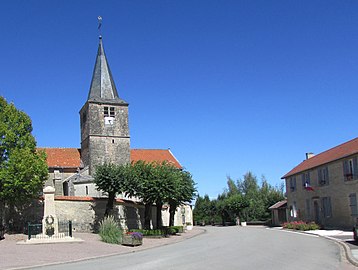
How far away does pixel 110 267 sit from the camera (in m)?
14.1

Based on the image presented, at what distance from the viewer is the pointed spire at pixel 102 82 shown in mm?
48656

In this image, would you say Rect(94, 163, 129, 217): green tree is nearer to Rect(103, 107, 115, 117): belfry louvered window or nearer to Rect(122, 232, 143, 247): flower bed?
Rect(122, 232, 143, 247): flower bed

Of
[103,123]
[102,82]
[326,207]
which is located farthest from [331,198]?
[102,82]

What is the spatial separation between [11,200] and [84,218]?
6.25 m

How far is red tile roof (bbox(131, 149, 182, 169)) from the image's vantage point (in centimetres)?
5450

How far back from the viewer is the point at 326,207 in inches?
1410

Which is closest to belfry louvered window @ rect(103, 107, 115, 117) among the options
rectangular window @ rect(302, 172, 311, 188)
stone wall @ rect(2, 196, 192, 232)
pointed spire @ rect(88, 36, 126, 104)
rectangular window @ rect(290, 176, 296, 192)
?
pointed spire @ rect(88, 36, 126, 104)

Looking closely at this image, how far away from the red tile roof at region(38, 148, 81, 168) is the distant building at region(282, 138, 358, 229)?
24371mm

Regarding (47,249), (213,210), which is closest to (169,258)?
(47,249)

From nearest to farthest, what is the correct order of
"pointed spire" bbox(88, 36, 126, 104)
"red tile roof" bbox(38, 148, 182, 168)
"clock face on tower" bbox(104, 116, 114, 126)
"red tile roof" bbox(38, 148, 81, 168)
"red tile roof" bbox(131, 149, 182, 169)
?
"red tile roof" bbox(38, 148, 81, 168), "red tile roof" bbox(38, 148, 182, 168), "clock face on tower" bbox(104, 116, 114, 126), "pointed spire" bbox(88, 36, 126, 104), "red tile roof" bbox(131, 149, 182, 169)

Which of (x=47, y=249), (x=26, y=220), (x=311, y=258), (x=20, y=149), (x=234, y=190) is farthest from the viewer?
(x=234, y=190)

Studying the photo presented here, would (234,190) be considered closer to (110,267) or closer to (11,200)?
(11,200)

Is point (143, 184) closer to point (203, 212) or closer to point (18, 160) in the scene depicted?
point (18, 160)

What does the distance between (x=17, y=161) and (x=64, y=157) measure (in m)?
22.9
